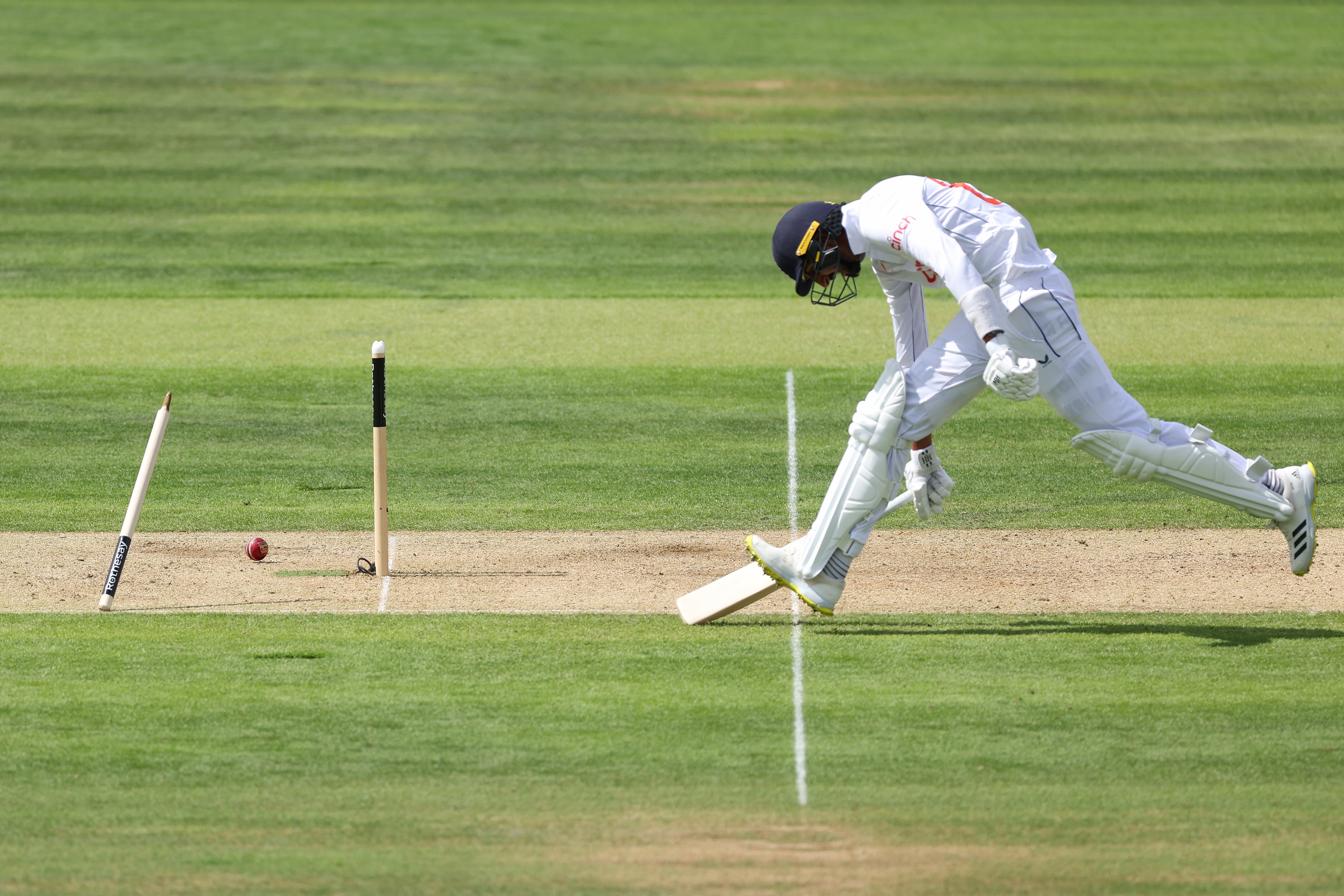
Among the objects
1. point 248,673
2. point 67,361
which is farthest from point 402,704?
point 67,361

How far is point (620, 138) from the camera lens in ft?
67.0

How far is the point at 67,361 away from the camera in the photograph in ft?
45.8

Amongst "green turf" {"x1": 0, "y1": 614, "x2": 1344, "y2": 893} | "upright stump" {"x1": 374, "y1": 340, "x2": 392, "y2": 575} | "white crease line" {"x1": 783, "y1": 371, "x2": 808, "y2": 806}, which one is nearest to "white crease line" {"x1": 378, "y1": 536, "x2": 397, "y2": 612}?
"upright stump" {"x1": 374, "y1": 340, "x2": 392, "y2": 575}

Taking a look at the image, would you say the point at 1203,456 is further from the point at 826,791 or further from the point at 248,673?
the point at 248,673

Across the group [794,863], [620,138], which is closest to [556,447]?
[794,863]

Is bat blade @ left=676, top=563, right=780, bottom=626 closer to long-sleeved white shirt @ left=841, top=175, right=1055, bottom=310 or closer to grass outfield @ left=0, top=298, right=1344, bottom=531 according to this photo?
long-sleeved white shirt @ left=841, top=175, right=1055, bottom=310

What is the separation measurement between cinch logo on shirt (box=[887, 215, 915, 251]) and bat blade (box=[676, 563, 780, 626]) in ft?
5.81

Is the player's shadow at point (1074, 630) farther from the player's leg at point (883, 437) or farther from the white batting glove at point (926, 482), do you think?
the white batting glove at point (926, 482)

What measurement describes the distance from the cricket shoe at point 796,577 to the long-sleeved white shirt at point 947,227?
4.80ft

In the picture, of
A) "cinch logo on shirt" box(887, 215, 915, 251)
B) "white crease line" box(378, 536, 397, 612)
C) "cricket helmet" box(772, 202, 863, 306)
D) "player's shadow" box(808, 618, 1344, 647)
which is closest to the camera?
"cinch logo on shirt" box(887, 215, 915, 251)

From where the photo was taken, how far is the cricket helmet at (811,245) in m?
7.69

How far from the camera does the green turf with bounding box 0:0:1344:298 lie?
17.0 metres

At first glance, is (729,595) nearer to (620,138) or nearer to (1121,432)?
(1121,432)

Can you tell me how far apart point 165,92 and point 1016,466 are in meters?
15.0
